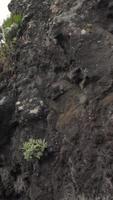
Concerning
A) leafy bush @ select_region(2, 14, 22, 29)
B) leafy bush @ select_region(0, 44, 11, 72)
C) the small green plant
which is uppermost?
leafy bush @ select_region(2, 14, 22, 29)

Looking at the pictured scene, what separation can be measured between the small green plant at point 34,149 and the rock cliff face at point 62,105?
12 centimetres

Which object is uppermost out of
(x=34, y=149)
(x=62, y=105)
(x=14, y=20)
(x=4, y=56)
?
(x=14, y=20)

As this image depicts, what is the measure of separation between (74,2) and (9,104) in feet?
9.51

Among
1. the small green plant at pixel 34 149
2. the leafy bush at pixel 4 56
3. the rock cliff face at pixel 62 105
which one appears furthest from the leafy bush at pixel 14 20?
the small green plant at pixel 34 149

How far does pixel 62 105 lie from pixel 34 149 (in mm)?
1095

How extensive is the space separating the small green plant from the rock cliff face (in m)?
0.12

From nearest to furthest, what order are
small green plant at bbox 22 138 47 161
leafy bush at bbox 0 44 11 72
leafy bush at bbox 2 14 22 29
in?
small green plant at bbox 22 138 47 161
leafy bush at bbox 0 44 11 72
leafy bush at bbox 2 14 22 29

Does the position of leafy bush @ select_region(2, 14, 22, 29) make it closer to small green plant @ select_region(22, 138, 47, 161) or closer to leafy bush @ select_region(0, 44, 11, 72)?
leafy bush @ select_region(0, 44, 11, 72)

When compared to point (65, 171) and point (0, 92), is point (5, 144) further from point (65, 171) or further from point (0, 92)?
point (65, 171)

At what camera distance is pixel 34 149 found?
8.34 meters

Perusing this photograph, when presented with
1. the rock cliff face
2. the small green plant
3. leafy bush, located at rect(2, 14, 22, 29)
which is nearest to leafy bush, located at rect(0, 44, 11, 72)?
the rock cliff face

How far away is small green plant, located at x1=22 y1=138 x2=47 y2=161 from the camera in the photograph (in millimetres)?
8281

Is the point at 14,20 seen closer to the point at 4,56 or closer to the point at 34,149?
the point at 4,56

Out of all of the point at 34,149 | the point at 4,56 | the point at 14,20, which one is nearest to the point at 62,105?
the point at 34,149
